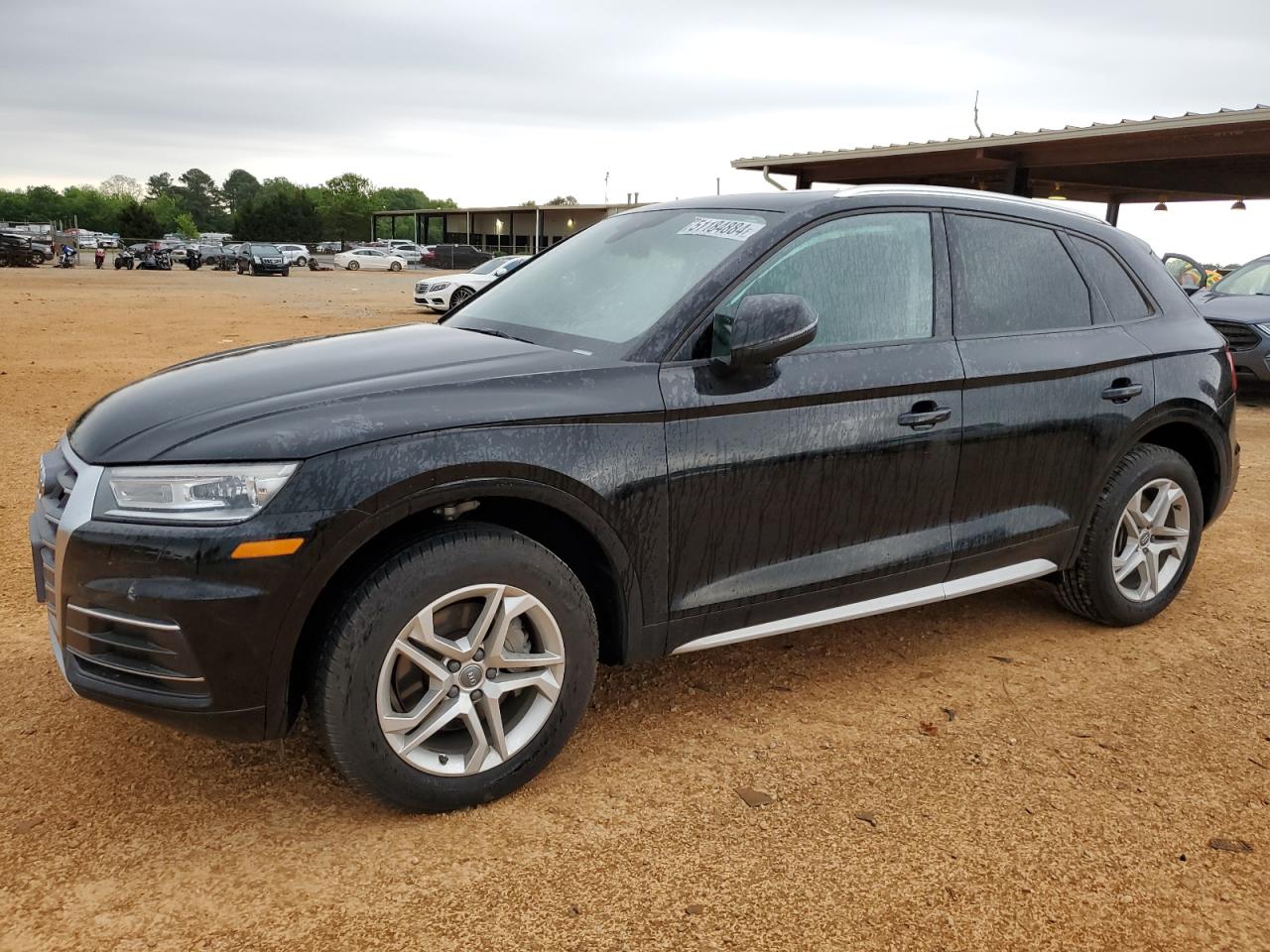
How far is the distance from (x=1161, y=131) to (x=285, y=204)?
305 feet

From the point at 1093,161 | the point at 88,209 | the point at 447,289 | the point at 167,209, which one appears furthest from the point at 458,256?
the point at 88,209

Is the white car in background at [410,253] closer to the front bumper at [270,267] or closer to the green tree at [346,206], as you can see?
the front bumper at [270,267]

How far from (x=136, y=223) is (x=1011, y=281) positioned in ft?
308

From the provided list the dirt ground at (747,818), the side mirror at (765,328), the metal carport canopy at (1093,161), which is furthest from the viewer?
the metal carport canopy at (1093,161)

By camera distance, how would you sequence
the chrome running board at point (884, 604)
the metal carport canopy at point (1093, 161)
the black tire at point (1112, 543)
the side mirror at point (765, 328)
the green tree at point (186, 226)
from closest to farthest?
the side mirror at point (765, 328) → the chrome running board at point (884, 604) → the black tire at point (1112, 543) → the metal carport canopy at point (1093, 161) → the green tree at point (186, 226)

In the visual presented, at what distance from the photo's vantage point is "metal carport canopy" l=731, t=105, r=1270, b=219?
47.0 ft

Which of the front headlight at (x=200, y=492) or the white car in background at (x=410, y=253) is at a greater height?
the white car in background at (x=410, y=253)

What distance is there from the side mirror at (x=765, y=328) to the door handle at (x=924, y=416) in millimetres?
598

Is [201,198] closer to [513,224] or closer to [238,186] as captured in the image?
[238,186]

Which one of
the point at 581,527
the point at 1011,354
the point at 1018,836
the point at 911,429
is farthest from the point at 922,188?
the point at 1018,836

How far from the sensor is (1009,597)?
15.9 ft

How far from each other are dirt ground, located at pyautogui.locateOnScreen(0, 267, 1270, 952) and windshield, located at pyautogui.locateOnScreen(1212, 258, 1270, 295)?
982 centimetres

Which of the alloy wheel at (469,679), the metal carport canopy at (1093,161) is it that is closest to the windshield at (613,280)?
the alloy wheel at (469,679)

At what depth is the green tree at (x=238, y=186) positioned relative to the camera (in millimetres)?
187750
